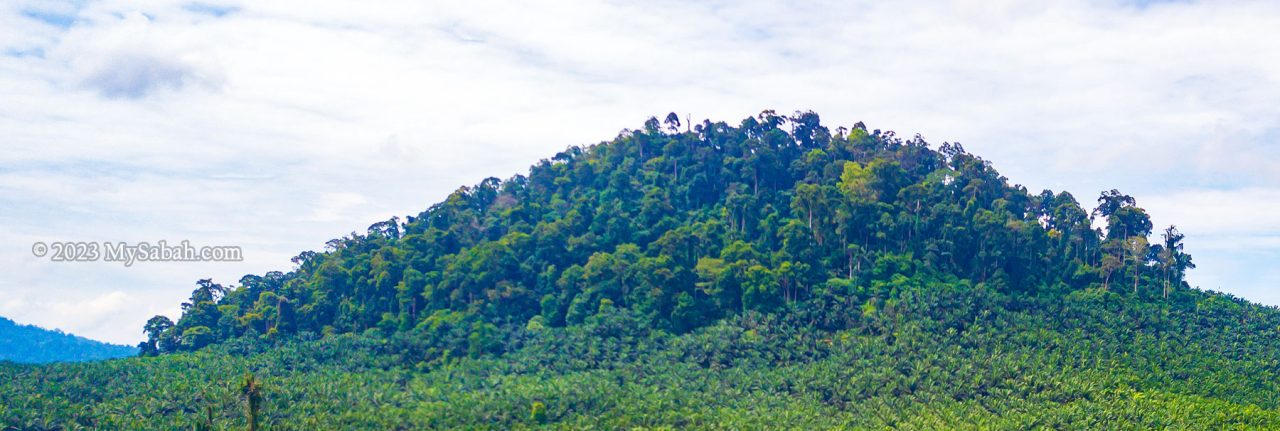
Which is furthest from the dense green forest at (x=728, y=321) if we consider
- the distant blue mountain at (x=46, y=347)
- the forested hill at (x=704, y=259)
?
the distant blue mountain at (x=46, y=347)

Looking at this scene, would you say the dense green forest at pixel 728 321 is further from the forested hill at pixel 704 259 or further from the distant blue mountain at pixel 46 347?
the distant blue mountain at pixel 46 347

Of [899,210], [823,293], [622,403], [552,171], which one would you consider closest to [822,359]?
[823,293]

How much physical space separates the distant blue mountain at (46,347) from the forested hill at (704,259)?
88.4 metres

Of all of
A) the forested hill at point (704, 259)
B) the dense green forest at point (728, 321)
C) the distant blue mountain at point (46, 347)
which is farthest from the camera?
the distant blue mountain at point (46, 347)

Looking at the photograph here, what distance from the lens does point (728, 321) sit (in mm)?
69062

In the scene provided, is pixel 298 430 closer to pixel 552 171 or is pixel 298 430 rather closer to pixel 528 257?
pixel 528 257

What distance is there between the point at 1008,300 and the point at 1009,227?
869cm

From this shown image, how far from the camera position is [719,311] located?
71188 mm

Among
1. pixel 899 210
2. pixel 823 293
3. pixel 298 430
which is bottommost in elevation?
pixel 298 430

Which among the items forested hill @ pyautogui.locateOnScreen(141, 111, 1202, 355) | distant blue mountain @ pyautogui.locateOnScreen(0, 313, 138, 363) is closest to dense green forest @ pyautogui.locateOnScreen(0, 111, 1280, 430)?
forested hill @ pyautogui.locateOnScreen(141, 111, 1202, 355)

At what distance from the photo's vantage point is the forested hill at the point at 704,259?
235ft

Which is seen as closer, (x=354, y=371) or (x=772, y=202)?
(x=354, y=371)

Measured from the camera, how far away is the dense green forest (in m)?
57.1

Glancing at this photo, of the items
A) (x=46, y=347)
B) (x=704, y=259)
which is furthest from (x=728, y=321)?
(x=46, y=347)
